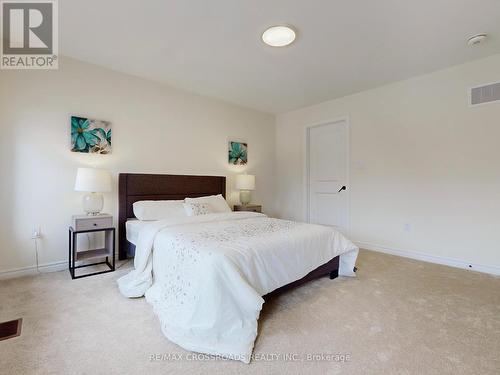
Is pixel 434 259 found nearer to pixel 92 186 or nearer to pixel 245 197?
pixel 245 197

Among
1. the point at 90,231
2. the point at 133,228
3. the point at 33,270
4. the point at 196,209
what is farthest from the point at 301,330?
the point at 33,270

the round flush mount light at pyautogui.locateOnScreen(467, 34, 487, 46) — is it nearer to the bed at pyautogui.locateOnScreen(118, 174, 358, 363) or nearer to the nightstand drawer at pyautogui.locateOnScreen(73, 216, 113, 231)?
the bed at pyautogui.locateOnScreen(118, 174, 358, 363)

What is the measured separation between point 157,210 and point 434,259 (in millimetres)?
3665

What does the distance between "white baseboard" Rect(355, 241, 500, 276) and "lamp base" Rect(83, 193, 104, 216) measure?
3.79 m

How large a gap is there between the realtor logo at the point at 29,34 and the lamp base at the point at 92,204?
60.6 inches

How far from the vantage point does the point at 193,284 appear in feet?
5.46

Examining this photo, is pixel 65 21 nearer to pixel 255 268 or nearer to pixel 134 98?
pixel 134 98

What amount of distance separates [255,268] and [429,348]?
1.20m

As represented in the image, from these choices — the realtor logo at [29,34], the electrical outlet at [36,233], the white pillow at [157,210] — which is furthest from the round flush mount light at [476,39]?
the electrical outlet at [36,233]

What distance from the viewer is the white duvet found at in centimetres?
155

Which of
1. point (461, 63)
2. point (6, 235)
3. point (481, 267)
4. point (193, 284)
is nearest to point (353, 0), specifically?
point (461, 63)

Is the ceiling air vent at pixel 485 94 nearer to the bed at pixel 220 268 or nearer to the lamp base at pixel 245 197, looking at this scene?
the bed at pixel 220 268

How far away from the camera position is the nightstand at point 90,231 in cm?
265

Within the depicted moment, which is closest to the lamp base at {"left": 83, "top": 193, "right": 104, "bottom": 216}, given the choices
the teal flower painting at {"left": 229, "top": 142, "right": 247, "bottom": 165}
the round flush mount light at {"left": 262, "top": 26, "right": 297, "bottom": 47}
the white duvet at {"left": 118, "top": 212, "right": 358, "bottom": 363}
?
the white duvet at {"left": 118, "top": 212, "right": 358, "bottom": 363}
